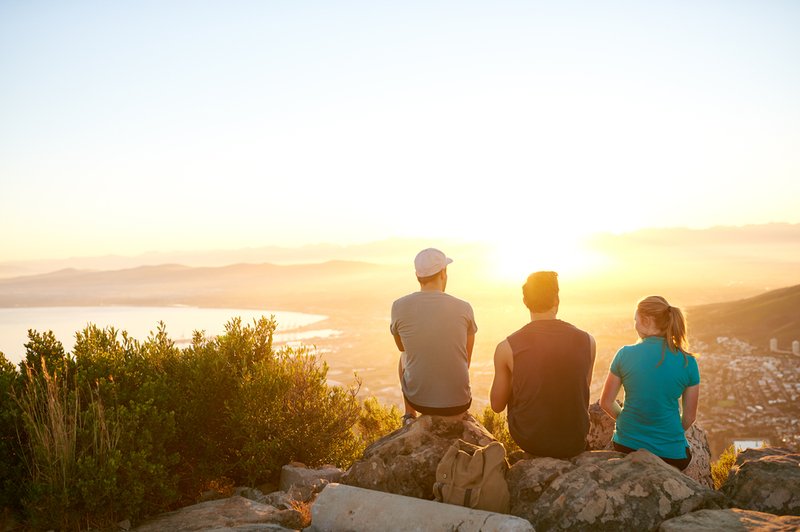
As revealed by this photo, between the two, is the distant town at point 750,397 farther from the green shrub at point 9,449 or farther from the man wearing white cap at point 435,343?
the green shrub at point 9,449

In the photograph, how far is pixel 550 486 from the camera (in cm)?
545

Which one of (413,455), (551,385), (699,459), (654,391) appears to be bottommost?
(699,459)

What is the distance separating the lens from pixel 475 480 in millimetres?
5238

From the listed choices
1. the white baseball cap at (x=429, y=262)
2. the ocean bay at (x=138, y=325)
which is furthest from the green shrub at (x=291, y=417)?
the ocean bay at (x=138, y=325)

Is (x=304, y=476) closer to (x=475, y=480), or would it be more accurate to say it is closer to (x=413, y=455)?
(x=413, y=455)

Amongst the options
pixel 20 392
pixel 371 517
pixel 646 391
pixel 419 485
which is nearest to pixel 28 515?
pixel 20 392

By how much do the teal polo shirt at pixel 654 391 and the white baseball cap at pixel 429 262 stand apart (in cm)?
217

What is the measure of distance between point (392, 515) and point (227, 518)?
1.94 meters

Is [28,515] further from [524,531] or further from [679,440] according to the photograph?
[679,440]

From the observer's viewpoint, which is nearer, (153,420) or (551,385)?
(551,385)

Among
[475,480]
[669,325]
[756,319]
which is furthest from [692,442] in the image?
[756,319]

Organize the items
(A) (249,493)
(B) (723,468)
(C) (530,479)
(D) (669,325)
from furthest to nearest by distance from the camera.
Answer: (B) (723,468) < (A) (249,493) < (D) (669,325) < (C) (530,479)

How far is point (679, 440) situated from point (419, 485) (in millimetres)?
2711

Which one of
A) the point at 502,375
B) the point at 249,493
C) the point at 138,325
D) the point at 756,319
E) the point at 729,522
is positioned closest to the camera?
the point at 729,522
